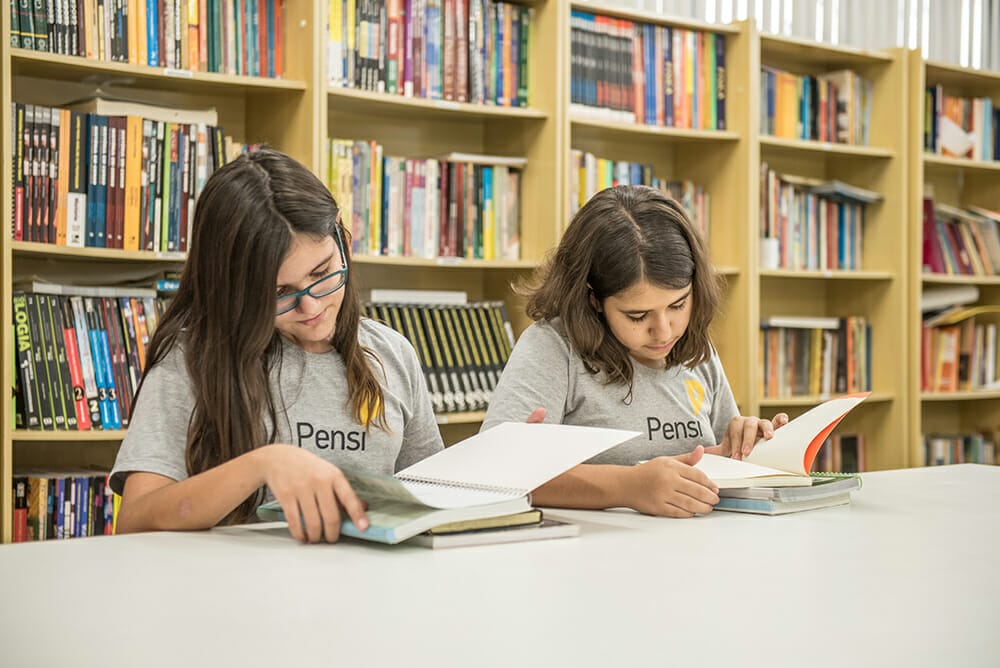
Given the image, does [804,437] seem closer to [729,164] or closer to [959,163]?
[729,164]

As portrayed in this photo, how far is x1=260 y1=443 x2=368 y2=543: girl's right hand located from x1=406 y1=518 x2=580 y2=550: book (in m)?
0.07

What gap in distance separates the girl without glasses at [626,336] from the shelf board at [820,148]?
1.75 metres

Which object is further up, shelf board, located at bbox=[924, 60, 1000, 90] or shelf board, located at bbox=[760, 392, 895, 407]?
shelf board, located at bbox=[924, 60, 1000, 90]

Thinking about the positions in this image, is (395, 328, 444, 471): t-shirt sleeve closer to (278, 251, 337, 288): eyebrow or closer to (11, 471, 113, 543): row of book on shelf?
(278, 251, 337, 288): eyebrow

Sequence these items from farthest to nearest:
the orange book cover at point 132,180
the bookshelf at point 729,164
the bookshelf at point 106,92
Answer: the bookshelf at point 729,164 → the orange book cover at point 132,180 → the bookshelf at point 106,92

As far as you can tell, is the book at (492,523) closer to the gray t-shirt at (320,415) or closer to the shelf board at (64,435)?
the gray t-shirt at (320,415)

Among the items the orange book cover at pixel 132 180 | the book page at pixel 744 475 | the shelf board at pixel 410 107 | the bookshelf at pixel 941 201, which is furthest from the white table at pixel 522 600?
the bookshelf at pixel 941 201

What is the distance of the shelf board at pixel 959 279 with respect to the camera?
372 cm

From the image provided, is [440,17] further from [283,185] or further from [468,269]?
[283,185]

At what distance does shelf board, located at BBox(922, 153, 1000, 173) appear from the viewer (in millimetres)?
3711

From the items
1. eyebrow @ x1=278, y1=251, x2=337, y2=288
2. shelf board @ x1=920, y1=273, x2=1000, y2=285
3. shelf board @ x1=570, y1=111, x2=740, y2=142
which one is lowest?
eyebrow @ x1=278, y1=251, x2=337, y2=288

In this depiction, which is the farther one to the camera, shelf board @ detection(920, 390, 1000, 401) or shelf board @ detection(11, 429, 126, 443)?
shelf board @ detection(920, 390, 1000, 401)

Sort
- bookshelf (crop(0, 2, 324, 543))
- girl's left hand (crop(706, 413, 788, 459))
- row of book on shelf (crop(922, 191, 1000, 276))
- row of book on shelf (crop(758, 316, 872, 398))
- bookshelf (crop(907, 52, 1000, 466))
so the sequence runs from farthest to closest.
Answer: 1. row of book on shelf (crop(922, 191, 1000, 276))
2. bookshelf (crop(907, 52, 1000, 466))
3. row of book on shelf (crop(758, 316, 872, 398))
4. bookshelf (crop(0, 2, 324, 543))
5. girl's left hand (crop(706, 413, 788, 459))

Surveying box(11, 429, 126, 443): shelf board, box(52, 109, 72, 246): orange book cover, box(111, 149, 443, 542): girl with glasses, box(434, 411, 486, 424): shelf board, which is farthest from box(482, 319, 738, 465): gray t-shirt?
box(52, 109, 72, 246): orange book cover
